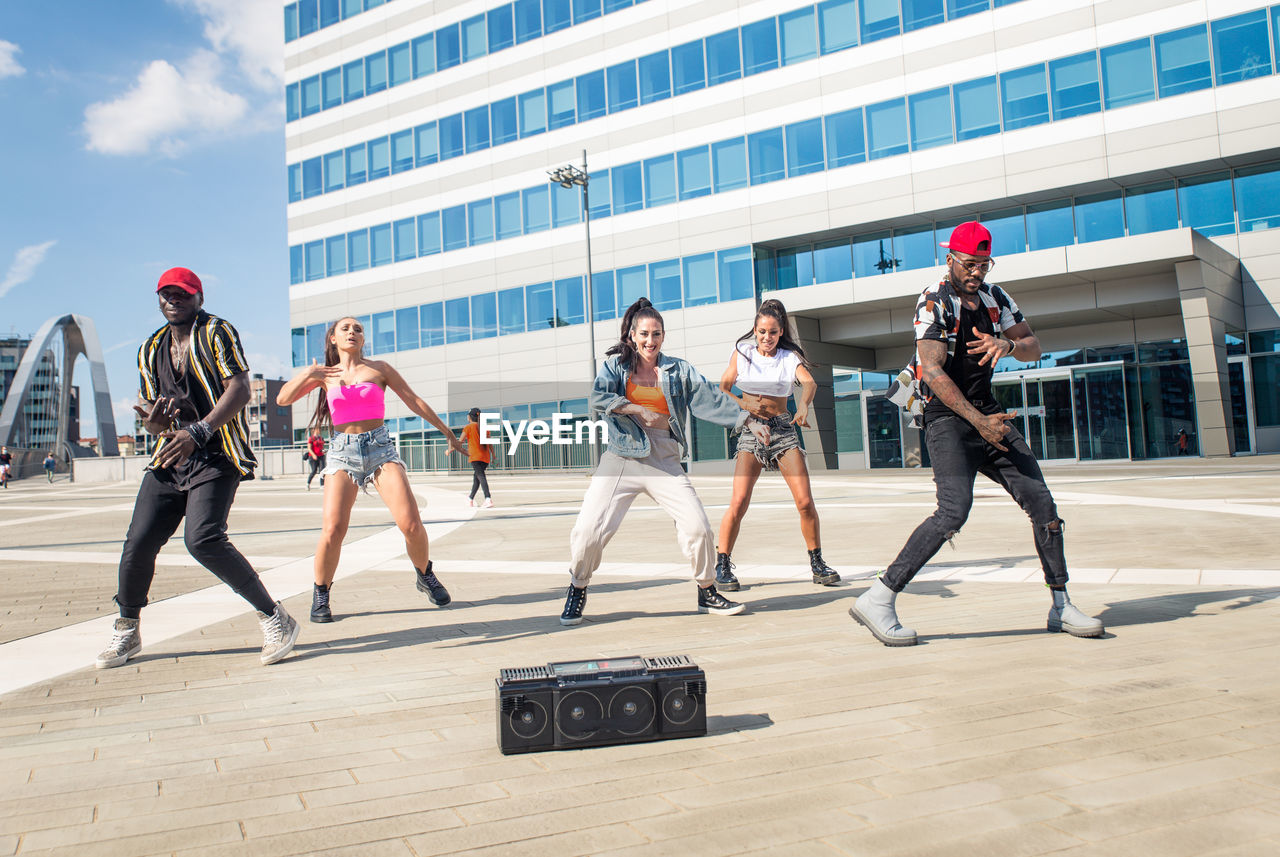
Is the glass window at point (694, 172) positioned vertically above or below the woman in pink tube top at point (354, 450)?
above

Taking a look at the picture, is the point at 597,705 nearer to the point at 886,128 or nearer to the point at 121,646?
the point at 121,646

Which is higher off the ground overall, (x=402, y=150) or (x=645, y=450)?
(x=402, y=150)

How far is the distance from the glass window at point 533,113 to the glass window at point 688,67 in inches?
226

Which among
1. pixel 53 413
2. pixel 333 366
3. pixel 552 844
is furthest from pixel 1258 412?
pixel 53 413

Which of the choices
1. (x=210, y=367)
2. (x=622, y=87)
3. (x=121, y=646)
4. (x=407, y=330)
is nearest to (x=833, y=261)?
(x=622, y=87)

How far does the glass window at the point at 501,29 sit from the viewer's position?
3572 cm

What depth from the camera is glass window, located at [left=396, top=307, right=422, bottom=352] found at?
3806cm

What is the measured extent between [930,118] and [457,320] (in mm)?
19570

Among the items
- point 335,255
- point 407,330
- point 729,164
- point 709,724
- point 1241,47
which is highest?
point 335,255

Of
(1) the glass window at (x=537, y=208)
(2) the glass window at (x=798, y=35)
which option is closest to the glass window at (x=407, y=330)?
(1) the glass window at (x=537, y=208)

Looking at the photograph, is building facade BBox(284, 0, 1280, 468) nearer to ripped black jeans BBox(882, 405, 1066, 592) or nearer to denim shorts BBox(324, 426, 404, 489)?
Result: ripped black jeans BBox(882, 405, 1066, 592)

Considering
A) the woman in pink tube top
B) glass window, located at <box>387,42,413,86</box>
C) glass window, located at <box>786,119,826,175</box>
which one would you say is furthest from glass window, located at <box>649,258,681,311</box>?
the woman in pink tube top

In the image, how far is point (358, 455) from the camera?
5.84 metres

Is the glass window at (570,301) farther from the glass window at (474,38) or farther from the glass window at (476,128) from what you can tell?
the glass window at (474,38)
